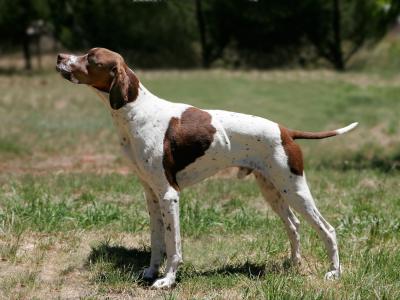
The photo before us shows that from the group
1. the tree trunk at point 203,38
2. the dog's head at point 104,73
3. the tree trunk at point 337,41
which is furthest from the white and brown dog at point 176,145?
the tree trunk at point 203,38

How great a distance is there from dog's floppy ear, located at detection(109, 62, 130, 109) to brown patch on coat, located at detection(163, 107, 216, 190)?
0.40 metres

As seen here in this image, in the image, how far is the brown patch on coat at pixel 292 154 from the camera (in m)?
5.42

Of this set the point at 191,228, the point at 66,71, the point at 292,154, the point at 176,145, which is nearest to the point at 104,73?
the point at 66,71

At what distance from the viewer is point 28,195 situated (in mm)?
7703

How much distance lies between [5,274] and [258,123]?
224 centimetres

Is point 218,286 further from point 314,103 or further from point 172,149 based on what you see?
point 314,103

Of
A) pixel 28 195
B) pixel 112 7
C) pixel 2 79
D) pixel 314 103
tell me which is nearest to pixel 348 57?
pixel 112 7

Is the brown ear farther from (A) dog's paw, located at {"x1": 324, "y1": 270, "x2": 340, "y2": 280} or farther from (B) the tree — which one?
(B) the tree

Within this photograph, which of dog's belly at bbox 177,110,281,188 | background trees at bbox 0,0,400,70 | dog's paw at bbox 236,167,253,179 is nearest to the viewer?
dog's belly at bbox 177,110,281,188

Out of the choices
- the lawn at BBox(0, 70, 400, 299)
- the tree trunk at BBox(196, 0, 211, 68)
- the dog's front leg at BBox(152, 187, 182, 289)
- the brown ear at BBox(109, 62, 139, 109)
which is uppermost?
the brown ear at BBox(109, 62, 139, 109)

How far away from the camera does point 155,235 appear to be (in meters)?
5.67

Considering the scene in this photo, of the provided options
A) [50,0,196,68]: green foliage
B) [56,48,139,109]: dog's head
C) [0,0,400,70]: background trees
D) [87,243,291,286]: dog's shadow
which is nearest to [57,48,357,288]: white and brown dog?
[56,48,139,109]: dog's head

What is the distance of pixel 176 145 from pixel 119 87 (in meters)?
0.59

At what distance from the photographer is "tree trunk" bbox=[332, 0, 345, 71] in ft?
112
